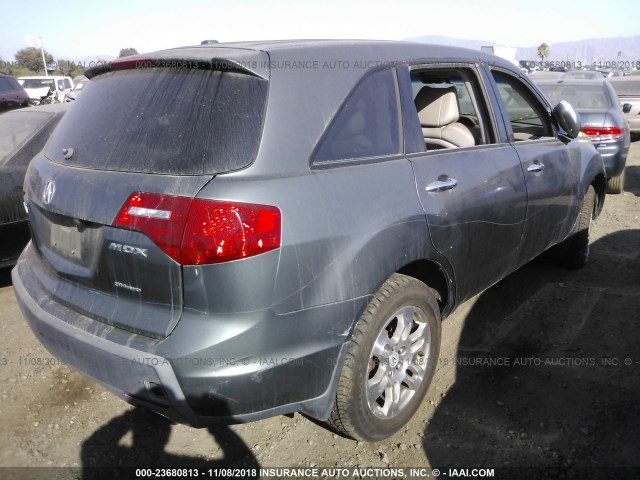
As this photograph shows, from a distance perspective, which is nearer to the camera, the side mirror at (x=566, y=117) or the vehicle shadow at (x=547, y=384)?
A: the vehicle shadow at (x=547, y=384)

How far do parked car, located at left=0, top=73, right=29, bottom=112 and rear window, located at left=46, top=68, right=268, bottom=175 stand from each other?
40.2 feet

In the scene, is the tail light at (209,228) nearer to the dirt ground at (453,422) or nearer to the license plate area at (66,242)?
the license plate area at (66,242)

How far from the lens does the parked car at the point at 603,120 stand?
22.2ft

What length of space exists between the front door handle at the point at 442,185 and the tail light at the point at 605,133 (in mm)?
5059

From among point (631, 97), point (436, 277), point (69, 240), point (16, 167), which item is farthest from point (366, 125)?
point (631, 97)

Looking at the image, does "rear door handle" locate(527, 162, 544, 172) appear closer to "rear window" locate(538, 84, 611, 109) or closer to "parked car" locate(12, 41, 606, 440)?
"parked car" locate(12, 41, 606, 440)

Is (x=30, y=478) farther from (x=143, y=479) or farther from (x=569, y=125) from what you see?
(x=569, y=125)

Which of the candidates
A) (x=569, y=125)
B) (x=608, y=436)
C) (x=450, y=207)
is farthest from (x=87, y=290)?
(x=569, y=125)

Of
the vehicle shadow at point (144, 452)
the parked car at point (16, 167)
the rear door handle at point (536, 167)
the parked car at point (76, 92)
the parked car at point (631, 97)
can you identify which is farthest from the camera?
the parked car at point (631, 97)

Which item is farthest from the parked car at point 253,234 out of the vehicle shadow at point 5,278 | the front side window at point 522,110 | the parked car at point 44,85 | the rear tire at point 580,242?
the parked car at point 44,85

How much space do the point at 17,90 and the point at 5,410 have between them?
13074 mm

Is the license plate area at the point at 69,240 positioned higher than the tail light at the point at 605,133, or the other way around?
the license plate area at the point at 69,240

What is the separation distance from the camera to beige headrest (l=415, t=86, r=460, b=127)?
11.2ft

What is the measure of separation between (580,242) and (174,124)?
3766 millimetres
